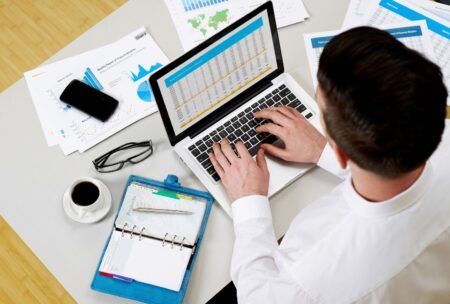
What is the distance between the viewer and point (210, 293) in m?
1.12

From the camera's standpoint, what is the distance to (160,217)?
46.0 inches

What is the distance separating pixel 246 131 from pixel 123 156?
0.99 ft

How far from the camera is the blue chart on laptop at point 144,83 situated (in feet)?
4.34

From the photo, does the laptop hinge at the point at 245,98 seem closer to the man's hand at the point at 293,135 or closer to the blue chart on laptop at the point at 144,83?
the man's hand at the point at 293,135

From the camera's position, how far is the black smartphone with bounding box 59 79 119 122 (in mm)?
1294

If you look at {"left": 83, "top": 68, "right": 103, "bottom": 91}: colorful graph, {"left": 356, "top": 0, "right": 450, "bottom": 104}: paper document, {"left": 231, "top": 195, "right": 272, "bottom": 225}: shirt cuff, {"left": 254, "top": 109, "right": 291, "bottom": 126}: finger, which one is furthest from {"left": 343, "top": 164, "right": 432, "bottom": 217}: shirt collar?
{"left": 83, "top": 68, "right": 103, "bottom": 91}: colorful graph

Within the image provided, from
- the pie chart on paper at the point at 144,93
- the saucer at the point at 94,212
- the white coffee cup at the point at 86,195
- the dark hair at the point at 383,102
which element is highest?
the dark hair at the point at 383,102

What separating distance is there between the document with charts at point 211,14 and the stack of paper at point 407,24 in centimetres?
9

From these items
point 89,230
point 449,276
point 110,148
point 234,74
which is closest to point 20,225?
point 89,230

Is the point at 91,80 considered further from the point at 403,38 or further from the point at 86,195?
the point at 403,38

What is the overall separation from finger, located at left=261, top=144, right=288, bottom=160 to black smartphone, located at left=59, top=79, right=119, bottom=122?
0.39 m

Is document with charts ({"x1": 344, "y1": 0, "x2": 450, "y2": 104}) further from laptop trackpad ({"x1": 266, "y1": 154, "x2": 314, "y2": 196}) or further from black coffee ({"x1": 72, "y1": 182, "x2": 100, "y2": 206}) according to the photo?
black coffee ({"x1": 72, "y1": 182, "x2": 100, "y2": 206})

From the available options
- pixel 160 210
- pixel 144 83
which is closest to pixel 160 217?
pixel 160 210

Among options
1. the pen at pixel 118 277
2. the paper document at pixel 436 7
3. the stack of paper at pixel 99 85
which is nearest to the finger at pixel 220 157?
the stack of paper at pixel 99 85
